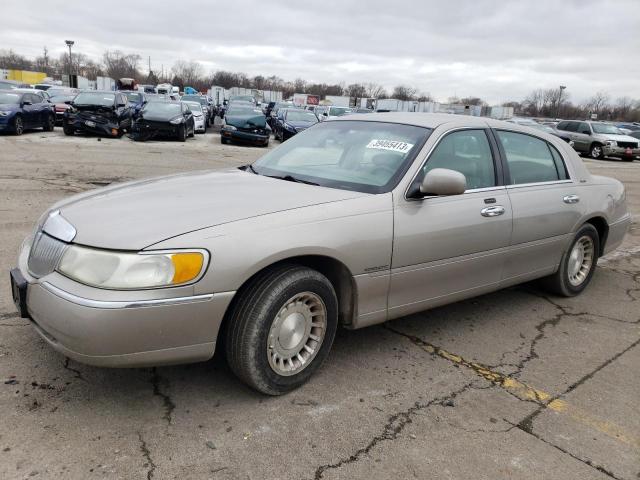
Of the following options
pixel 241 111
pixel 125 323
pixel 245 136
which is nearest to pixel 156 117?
pixel 245 136

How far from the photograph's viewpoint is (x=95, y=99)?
18672mm

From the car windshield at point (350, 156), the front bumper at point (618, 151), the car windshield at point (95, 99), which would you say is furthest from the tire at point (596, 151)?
the car windshield at point (350, 156)

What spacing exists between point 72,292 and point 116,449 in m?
0.77

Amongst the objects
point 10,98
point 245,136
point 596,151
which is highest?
point 10,98

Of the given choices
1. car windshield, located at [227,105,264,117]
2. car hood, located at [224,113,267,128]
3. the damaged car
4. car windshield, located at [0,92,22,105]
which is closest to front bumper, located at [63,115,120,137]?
the damaged car

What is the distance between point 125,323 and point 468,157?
8.97 ft

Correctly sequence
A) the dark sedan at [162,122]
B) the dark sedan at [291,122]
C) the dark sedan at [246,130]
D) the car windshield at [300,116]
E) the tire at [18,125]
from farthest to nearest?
the car windshield at [300,116]
the dark sedan at [291,122]
the dark sedan at [246,130]
the dark sedan at [162,122]
the tire at [18,125]

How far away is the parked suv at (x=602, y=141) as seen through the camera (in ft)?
84.9

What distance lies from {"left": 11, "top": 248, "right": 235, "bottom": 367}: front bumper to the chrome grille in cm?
7

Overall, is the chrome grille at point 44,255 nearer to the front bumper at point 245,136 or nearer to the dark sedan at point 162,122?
the dark sedan at point 162,122

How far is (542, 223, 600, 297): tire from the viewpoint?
4.95 m

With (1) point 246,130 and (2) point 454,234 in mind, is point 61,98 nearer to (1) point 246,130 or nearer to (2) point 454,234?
(1) point 246,130

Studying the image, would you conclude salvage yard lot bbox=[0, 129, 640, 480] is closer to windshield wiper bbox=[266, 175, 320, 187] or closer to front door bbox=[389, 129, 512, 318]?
front door bbox=[389, 129, 512, 318]

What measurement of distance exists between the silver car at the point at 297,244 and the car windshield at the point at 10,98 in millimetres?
16979
